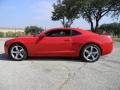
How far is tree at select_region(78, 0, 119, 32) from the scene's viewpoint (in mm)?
35625

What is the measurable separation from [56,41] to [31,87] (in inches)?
177

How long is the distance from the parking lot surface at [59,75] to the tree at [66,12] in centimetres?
2780

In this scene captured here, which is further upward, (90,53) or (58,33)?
(58,33)

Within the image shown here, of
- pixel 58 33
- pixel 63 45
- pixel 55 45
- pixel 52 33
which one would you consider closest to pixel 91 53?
pixel 63 45

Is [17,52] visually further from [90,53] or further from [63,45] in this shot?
[90,53]

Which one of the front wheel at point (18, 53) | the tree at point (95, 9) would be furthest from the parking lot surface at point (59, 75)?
the tree at point (95, 9)

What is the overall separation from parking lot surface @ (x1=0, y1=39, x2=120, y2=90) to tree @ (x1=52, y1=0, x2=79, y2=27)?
27.8m

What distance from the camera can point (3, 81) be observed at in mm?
7465

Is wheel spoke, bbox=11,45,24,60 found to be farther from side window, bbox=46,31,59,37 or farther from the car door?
side window, bbox=46,31,59,37

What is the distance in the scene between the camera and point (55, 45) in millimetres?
11133

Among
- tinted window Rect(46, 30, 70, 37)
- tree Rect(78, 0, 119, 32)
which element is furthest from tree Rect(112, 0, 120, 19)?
tinted window Rect(46, 30, 70, 37)

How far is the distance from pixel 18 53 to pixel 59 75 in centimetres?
352

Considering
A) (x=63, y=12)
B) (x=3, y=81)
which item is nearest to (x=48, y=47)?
(x=3, y=81)

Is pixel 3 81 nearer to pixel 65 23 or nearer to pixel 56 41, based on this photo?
pixel 56 41
